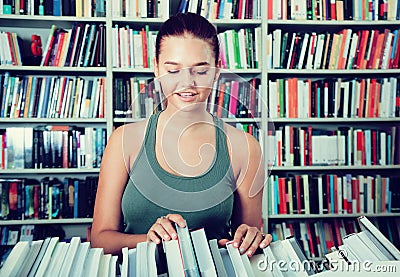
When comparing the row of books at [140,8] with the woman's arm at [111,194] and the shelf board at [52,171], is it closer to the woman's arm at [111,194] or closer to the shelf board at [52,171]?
the shelf board at [52,171]

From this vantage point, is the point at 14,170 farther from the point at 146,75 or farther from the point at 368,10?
the point at 368,10

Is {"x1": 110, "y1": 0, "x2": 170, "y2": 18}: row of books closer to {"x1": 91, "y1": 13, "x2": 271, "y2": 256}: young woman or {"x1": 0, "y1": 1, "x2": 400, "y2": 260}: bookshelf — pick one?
{"x1": 0, "y1": 1, "x2": 400, "y2": 260}: bookshelf

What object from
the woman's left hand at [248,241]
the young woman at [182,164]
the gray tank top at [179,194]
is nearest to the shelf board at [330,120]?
the young woman at [182,164]

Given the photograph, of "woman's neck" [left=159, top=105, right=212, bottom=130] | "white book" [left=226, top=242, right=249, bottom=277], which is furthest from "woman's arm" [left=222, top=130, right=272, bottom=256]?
"white book" [left=226, top=242, right=249, bottom=277]

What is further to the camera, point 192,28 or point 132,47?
point 132,47

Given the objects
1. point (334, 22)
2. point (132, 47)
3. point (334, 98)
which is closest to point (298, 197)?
point (334, 98)

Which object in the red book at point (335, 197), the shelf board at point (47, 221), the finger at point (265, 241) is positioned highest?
the finger at point (265, 241)

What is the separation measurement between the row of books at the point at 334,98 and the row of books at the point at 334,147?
88 mm

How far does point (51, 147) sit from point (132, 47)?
0.63 meters

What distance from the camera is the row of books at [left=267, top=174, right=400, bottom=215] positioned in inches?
94.0

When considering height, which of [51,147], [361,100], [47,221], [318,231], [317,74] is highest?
[317,74]

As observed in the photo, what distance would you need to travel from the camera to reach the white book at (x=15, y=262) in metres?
0.39

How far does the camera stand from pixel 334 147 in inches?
94.0

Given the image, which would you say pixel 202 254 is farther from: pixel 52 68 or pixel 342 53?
pixel 342 53
